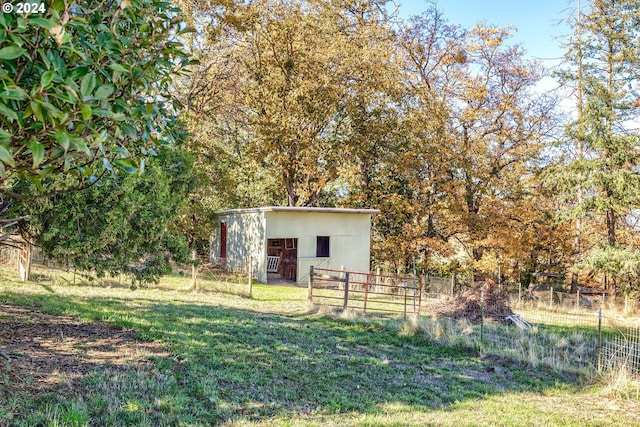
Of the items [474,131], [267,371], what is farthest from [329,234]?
[267,371]

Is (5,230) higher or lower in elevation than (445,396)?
higher

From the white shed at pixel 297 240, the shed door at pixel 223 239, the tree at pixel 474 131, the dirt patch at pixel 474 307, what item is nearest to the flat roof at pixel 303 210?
the white shed at pixel 297 240

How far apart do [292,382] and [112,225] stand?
316 cm

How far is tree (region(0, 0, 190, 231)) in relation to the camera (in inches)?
74.4

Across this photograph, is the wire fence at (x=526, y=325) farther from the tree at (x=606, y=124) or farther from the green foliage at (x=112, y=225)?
the green foliage at (x=112, y=225)

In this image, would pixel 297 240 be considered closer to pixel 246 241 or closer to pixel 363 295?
pixel 246 241

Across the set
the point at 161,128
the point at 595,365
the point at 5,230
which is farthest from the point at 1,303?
the point at 595,365

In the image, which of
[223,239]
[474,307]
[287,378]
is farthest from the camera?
[223,239]

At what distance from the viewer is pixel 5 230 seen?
634cm

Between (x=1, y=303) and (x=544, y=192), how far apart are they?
21.2 metres

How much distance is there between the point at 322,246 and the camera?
1948cm

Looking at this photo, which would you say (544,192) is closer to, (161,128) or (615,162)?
(615,162)

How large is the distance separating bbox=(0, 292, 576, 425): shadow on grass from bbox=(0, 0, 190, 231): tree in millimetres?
2379

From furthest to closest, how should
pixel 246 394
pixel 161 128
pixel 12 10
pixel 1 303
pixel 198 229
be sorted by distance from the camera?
pixel 198 229, pixel 1 303, pixel 246 394, pixel 161 128, pixel 12 10
